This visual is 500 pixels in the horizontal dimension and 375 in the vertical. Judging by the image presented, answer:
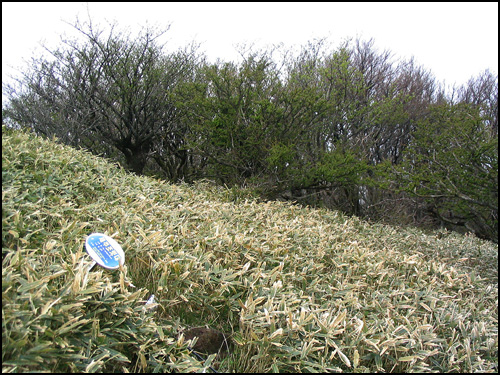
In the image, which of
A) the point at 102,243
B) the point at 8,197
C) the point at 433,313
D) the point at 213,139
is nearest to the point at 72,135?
the point at 213,139

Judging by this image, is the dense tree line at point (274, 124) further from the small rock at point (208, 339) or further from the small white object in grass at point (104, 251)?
the small white object in grass at point (104, 251)

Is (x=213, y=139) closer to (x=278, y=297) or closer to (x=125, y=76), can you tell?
(x=125, y=76)

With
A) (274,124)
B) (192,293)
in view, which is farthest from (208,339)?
(274,124)

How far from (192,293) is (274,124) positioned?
4.81m

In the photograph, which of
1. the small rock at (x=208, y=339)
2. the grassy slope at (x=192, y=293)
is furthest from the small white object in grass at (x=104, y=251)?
the small rock at (x=208, y=339)

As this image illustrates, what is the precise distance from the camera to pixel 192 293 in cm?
218

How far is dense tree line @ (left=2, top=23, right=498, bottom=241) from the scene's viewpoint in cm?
546

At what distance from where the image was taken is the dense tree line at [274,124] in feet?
17.9

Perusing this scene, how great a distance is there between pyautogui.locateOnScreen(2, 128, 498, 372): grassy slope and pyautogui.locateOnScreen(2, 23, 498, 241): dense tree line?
2247 millimetres

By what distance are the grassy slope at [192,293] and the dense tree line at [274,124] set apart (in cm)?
225

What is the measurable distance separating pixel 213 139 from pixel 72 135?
3.14 meters

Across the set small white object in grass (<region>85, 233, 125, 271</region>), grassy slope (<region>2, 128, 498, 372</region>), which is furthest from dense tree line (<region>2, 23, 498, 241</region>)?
small white object in grass (<region>85, 233, 125, 271</region>)

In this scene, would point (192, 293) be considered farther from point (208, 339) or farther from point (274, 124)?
point (274, 124)

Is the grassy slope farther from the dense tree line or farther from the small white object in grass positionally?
the dense tree line
